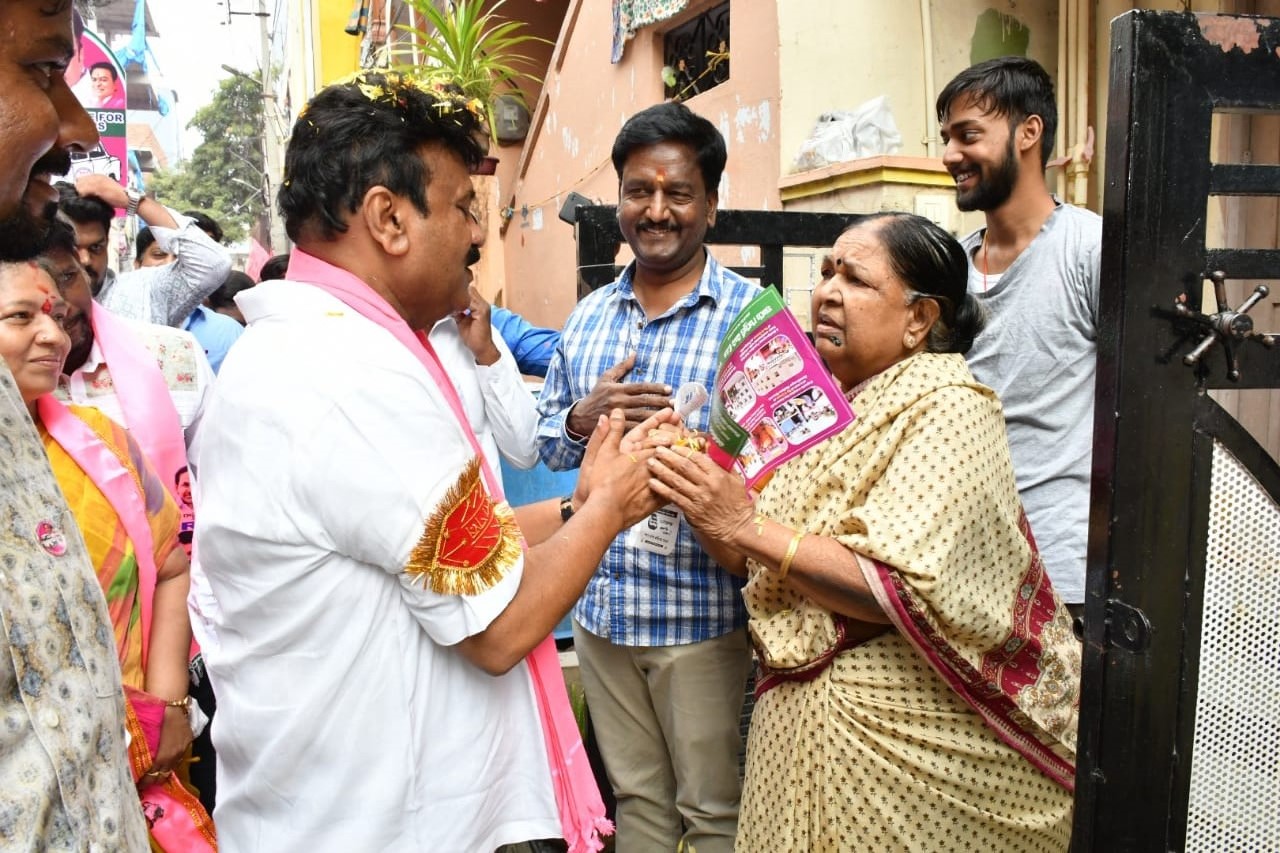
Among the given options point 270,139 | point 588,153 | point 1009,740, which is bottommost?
point 1009,740

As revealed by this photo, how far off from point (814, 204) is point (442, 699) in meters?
4.09

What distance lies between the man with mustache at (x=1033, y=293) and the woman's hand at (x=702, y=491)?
3.29 feet

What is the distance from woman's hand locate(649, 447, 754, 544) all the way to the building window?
553cm

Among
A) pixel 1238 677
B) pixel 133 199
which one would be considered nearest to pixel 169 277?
pixel 133 199

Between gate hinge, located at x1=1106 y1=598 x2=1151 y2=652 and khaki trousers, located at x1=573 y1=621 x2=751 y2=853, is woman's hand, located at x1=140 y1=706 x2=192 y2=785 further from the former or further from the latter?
gate hinge, located at x1=1106 y1=598 x2=1151 y2=652

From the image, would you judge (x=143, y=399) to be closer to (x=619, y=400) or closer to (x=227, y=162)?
(x=619, y=400)

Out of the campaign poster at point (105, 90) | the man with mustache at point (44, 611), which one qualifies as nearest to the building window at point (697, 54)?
the campaign poster at point (105, 90)

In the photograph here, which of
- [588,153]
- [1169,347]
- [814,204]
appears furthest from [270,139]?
[1169,347]

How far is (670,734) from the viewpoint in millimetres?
2547

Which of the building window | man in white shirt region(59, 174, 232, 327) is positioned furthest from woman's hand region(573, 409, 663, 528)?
the building window

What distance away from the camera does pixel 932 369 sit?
1.98 meters

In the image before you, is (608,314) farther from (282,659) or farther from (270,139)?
(270,139)

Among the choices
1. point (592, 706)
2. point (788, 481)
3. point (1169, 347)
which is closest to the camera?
point (1169, 347)

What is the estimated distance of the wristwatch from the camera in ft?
13.3
